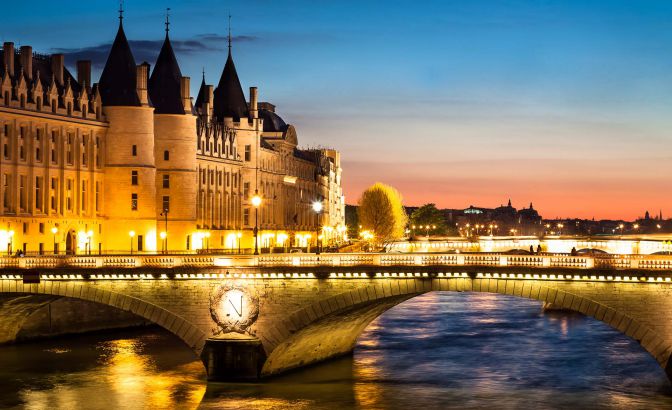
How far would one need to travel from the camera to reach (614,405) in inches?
2350

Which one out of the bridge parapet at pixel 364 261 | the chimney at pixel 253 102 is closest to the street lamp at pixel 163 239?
the chimney at pixel 253 102

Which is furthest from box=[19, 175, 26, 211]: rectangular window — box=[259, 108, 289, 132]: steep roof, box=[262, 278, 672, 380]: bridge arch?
box=[259, 108, 289, 132]: steep roof

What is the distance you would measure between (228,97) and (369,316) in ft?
259

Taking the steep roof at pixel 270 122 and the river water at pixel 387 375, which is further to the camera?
the steep roof at pixel 270 122

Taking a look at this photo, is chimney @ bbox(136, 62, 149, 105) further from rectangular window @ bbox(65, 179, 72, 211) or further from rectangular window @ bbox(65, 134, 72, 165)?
rectangular window @ bbox(65, 179, 72, 211)

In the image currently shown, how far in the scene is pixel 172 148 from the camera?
12275cm

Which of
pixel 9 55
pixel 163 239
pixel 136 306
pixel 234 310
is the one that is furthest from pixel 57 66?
pixel 234 310

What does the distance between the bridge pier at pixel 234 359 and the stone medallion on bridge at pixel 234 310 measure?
2.02 feet

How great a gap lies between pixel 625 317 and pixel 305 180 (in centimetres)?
13616

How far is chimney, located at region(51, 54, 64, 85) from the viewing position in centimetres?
11131

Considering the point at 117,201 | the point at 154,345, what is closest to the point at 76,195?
the point at 117,201

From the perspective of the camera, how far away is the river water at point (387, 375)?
203ft

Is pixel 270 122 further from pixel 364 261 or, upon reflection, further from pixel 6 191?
pixel 364 261

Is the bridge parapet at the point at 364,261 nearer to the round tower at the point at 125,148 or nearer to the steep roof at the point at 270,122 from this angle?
the round tower at the point at 125,148
